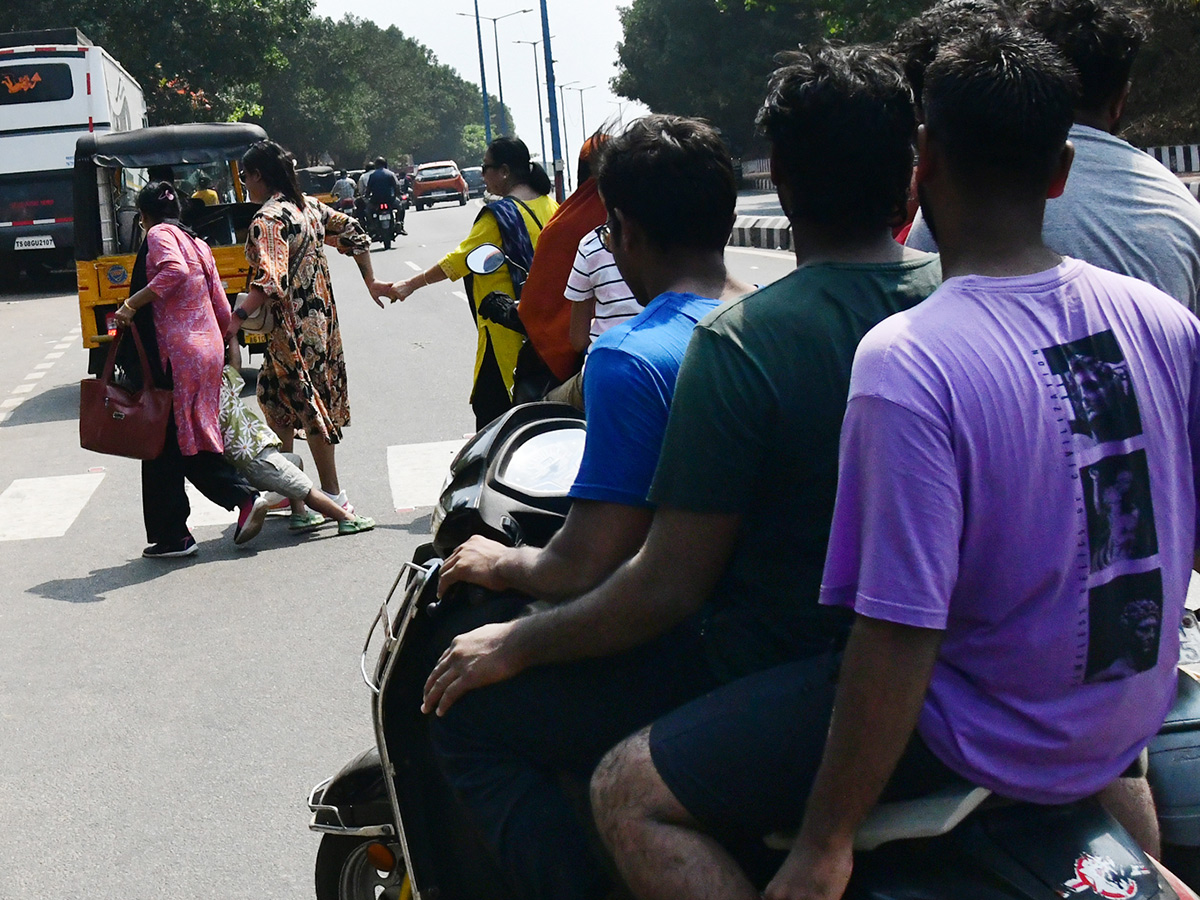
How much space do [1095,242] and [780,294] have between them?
928mm

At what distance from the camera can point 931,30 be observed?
2475 millimetres

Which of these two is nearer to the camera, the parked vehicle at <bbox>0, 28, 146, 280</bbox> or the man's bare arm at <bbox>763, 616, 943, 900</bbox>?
the man's bare arm at <bbox>763, 616, 943, 900</bbox>

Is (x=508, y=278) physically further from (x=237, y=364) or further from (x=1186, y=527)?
(x=1186, y=527)

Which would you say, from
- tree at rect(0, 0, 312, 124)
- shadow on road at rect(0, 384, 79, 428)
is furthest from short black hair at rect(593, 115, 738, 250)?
tree at rect(0, 0, 312, 124)

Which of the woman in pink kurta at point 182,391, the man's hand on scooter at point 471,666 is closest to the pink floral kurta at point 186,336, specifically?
the woman in pink kurta at point 182,391

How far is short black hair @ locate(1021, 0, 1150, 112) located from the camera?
8.96 feet

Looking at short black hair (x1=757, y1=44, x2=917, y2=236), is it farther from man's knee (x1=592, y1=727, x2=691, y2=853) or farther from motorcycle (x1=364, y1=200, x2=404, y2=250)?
motorcycle (x1=364, y1=200, x2=404, y2=250)

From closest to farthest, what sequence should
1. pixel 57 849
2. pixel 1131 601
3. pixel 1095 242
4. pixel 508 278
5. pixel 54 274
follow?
1. pixel 1131 601
2. pixel 1095 242
3. pixel 57 849
4. pixel 508 278
5. pixel 54 274

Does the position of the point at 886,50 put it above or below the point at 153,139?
below

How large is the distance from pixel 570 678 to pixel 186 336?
503 cm

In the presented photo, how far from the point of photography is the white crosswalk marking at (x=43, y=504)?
7.74 meters

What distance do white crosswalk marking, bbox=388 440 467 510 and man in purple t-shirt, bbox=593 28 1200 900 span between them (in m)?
5.80

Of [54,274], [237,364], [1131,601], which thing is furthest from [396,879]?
[54,274]

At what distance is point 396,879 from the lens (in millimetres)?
2826
